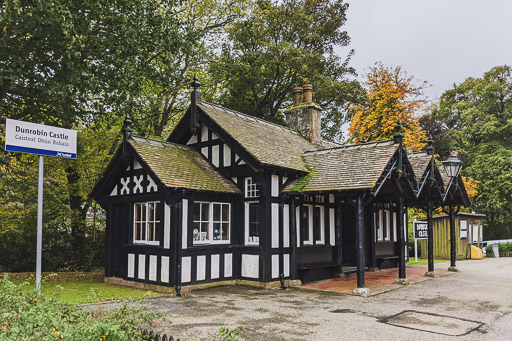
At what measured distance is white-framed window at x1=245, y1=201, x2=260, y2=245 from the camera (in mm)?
13797

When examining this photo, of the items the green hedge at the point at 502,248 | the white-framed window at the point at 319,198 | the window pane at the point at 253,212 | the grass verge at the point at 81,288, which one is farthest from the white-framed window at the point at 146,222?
the green hedge at the point at 502,248

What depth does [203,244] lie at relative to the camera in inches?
511

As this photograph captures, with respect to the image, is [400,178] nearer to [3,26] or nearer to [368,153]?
[368,153]

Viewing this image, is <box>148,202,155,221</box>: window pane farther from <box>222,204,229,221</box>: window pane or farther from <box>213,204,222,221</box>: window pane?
<box>222,204,229,221</box>: window pane

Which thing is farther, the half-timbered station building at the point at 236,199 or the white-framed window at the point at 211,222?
the white-framed window at the point at 211,222

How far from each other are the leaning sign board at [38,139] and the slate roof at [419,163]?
11425 mm

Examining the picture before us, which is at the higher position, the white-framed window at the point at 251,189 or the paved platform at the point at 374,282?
the white-framed window at the point at 251,189

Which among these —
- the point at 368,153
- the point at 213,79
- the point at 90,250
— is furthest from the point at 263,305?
the point at 213,79

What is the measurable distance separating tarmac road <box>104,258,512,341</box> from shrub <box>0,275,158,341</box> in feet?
4.00

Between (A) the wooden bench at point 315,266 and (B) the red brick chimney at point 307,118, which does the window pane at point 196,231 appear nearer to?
(A) the wooden bench at point 315,266

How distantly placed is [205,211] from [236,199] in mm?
1316

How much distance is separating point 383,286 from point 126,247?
8.53 m

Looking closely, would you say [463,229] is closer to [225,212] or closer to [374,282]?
[374,282]

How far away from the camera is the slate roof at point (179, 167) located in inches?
496
